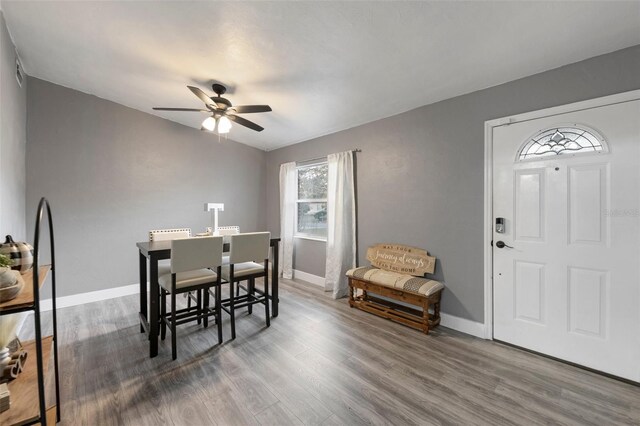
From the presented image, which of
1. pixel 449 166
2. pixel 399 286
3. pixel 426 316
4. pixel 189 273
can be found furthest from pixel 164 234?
pixel 449 166

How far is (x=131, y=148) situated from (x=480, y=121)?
14.8ft

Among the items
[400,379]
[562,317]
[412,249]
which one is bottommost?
[400,379]

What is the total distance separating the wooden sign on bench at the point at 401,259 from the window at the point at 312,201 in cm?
115

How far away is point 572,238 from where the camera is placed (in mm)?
2078

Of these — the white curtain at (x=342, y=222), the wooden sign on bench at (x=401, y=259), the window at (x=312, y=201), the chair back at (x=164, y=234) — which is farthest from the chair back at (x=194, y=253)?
the window at (x=312, y=201)

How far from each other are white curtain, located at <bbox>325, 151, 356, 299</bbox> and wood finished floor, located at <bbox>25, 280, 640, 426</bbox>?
100 cm

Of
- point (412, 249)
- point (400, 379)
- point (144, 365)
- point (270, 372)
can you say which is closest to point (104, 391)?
point (144, 365)

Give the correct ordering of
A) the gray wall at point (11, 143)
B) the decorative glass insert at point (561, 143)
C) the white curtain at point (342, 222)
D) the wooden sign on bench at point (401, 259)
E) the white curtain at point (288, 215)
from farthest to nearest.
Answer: the white curtain at point (288, 215), the white curtain at point (342, 222), the wooden sign on bench at point (401, 259), the gray wall at point (11, 143), the decorative glass insert at point (561, 143)

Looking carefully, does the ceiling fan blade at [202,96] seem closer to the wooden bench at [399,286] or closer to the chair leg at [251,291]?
the chair leg at [251,291]

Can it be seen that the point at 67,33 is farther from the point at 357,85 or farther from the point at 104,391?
the point at 104,391

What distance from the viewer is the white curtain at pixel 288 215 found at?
457cm

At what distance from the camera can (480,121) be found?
2504 mm

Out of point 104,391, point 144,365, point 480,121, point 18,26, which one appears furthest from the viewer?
point 480,121

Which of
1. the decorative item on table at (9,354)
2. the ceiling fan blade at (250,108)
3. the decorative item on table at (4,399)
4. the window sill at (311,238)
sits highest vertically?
the ceiling fan blade at (250,108)
